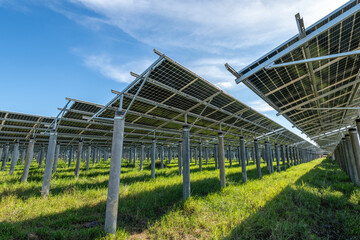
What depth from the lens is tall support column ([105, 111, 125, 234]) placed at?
22.5 ft

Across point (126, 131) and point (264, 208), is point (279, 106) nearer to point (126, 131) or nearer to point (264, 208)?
point (264, 208)

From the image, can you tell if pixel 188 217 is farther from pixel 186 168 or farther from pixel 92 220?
pixel 92 220

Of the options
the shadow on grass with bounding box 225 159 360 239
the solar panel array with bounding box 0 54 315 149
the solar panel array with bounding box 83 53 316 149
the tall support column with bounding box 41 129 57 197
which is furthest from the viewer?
the tall support column with bounding box 41 129 57 197

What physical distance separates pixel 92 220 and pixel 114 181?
286 centimetres

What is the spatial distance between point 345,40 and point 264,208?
27.9 ft

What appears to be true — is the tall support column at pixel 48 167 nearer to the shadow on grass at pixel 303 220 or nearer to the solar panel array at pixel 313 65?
the shadow on grass at pixel 303 220

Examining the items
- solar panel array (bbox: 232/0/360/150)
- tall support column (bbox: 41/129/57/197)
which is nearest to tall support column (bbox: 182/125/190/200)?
solar panel array (bbox: 232/0/360/150)

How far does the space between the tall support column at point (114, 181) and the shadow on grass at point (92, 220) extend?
49 centimetres

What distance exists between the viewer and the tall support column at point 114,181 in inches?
270

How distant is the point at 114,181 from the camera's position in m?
7.25

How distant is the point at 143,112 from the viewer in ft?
40.3

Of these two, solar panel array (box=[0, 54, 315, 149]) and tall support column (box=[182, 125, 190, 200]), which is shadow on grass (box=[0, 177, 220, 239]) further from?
solar panel array (box=[0, 54, 315, 149])

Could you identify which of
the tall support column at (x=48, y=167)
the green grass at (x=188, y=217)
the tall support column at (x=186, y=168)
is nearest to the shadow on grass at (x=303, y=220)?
the green grass at (x=188, y=217)

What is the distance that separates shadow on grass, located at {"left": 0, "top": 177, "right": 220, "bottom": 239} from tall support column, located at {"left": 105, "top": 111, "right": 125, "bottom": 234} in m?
0.49
